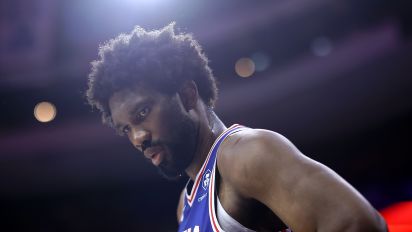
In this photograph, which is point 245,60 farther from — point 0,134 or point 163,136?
point 163,136

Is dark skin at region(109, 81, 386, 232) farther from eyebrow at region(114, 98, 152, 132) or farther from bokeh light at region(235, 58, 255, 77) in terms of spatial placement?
bokeh light at region(235, 58, 255, 77)

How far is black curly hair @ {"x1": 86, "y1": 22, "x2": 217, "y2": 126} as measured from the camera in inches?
68.6

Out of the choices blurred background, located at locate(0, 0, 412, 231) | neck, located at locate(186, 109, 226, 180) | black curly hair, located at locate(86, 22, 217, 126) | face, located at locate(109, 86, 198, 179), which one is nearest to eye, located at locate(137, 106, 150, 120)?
face, located at locate(109, 86, 198, 179)

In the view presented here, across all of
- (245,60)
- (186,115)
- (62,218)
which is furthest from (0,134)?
(186,115)

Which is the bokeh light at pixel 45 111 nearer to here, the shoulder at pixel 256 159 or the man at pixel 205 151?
the man at pixel 205 151

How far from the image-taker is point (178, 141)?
5.52ft

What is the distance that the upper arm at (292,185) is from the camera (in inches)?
38.8

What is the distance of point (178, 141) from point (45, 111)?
12.5ft

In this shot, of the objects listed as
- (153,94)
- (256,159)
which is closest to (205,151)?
(153,94)

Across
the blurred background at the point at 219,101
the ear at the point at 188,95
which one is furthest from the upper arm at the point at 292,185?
the blurred background at the point at 219,101

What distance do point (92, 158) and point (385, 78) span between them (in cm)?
360

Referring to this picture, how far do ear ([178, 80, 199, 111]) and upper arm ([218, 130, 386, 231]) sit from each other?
21.9 inches

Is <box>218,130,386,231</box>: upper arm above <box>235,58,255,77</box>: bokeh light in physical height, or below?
below

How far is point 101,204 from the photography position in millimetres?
5930
